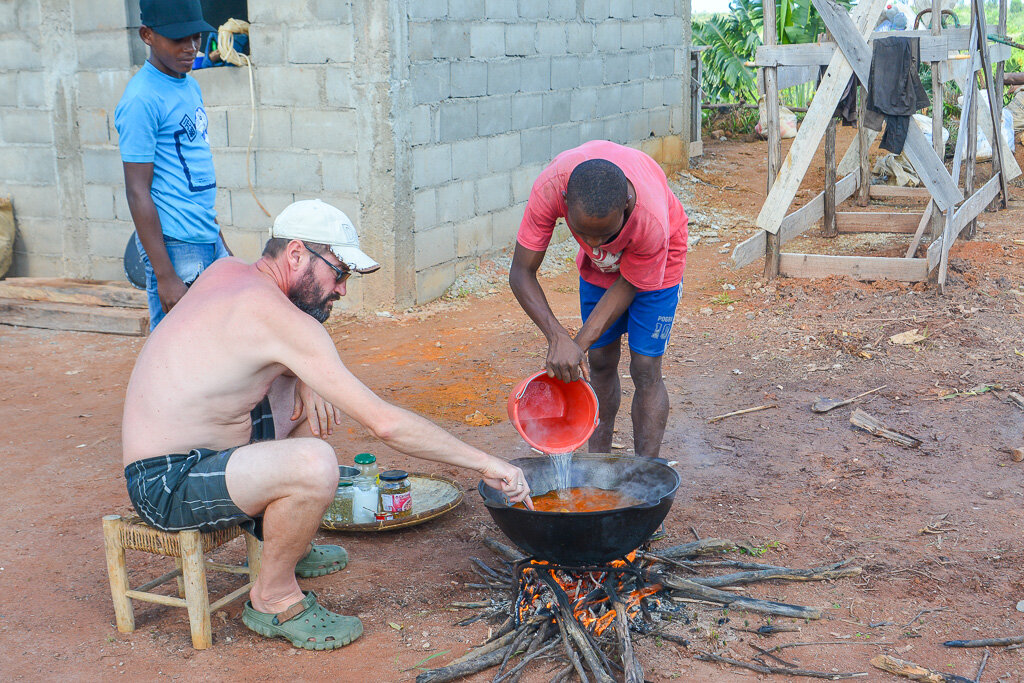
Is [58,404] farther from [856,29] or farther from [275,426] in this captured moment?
[856,29]

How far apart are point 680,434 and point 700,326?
81.3 inches

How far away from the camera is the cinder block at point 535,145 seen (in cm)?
817

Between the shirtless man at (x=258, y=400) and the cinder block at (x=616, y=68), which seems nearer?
the shirtless man at (x=258, y=400)

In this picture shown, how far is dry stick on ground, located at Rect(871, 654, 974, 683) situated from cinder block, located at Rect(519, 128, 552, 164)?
6041 mm

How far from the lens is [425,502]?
3.96m

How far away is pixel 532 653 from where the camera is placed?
9.29 ft

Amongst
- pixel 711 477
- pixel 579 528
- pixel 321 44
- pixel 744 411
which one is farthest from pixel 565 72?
pixel 579 528

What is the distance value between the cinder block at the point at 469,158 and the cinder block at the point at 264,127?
4.22 ft

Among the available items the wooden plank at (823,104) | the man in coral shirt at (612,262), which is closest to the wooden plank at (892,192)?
the wooden plank at (823,104)

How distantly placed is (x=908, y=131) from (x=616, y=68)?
339 centimetres

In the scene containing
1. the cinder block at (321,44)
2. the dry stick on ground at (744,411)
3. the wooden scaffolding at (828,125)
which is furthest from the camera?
the wooden scaffolding at (828,125)

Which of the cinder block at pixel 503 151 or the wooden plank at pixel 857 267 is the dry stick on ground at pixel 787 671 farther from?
the cinder block at pixel 503 151

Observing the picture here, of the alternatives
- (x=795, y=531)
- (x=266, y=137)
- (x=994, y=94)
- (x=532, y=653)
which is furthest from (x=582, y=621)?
(x=994, y=94)

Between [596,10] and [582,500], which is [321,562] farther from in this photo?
[596,10]
